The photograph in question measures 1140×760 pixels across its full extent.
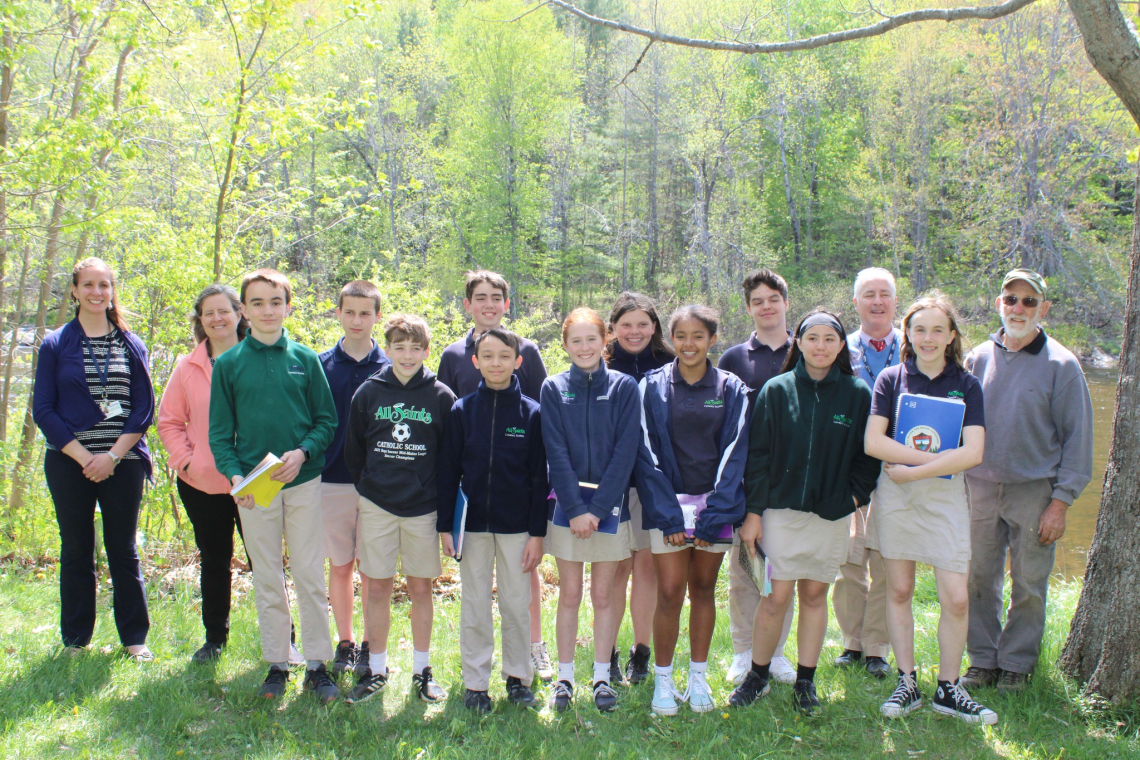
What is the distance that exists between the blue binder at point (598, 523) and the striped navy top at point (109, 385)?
8.07 ft

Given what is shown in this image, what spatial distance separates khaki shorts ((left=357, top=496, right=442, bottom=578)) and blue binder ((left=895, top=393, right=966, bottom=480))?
241 cm

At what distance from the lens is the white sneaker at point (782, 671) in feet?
13.0

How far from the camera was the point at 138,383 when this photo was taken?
163 inches

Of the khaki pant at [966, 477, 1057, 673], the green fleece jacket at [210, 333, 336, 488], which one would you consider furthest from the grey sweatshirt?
the green fleece jacket at [210, 333, 336, 488]

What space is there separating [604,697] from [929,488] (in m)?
1.91

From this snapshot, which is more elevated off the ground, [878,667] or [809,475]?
[809,475]

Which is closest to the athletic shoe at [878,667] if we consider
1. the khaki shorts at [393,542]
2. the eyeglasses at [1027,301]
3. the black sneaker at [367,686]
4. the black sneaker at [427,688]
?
the eyeglasses at [1027,301]

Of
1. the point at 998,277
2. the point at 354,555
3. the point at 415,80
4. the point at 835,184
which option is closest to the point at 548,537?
the point at 354,555

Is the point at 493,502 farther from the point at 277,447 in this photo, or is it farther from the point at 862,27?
the point at 862,27

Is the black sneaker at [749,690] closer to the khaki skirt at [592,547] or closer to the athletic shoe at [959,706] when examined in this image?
the athletic shoe at [959,706]

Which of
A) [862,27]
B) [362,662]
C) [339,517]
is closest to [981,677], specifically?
[362,662]

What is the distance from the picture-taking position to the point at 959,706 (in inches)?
134

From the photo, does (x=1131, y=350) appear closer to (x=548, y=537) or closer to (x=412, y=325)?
(x=548, y=537)

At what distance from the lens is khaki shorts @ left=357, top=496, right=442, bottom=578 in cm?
368
